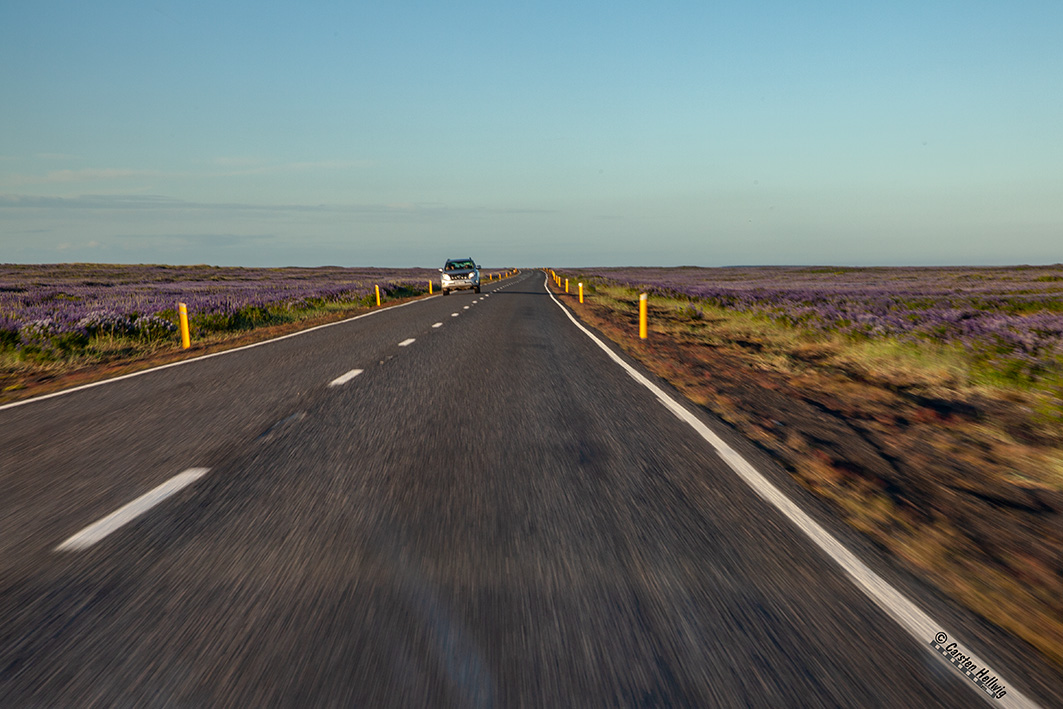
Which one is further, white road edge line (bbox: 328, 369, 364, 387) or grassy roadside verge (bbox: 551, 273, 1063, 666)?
white road edge line (bbox: 328, 369, 364, 387)

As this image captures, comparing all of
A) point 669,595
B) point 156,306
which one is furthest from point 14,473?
point 156,306

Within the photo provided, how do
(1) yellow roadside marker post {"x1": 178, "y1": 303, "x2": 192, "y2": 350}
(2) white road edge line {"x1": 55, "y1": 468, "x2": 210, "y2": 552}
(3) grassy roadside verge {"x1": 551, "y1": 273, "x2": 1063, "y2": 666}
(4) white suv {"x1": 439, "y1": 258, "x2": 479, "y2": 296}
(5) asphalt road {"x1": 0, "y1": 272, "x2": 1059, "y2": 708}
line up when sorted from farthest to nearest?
(4) white suv {"x1": 439, "y1": 258, "x2": 479, "y2": 296}, (1) yellow roadside marker post {"x1": 178, "y1": 303, "x2": 192, "y2": 350}, (2) white road edge line {"x1": 55, "y1": 468, "x2": 210, "y2": 552}, (3) grassy roadside verge {"x1": 551, "y1": 273, "x2": 1063, "y2": 666}, (5) asphalt road {"x1": 0, "y1": 272, "x2": 1059, "y2": 708}

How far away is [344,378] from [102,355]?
773cm

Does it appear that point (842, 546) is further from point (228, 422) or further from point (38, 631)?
point (228, 422)

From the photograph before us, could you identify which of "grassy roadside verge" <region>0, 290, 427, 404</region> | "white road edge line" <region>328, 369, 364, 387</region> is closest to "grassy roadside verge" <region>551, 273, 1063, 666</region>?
"white road edge line" <region>328, 369, 364, 387</region>

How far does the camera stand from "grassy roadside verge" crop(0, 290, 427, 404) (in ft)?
36.0

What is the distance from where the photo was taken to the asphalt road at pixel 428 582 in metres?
2.55

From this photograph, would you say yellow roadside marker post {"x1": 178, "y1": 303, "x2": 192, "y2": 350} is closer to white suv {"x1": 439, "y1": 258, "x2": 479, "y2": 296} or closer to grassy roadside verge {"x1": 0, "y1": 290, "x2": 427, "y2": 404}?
grassy roadside verge {"x1": 0, "y1": 290, "x2": 427, "y2": 404}

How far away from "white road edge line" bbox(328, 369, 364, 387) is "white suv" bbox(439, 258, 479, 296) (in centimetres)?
3530

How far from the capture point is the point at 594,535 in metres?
4.07

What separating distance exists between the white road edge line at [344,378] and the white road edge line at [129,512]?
4266 millimetres

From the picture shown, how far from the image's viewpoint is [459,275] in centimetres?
4622

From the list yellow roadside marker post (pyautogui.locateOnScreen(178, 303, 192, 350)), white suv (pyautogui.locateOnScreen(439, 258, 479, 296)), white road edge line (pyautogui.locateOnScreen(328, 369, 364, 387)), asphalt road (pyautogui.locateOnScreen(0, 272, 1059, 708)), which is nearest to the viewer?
asphalt road (pyautogui.locateOnScreen(0, 272, 1059, 708))

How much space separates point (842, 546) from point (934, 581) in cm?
51
